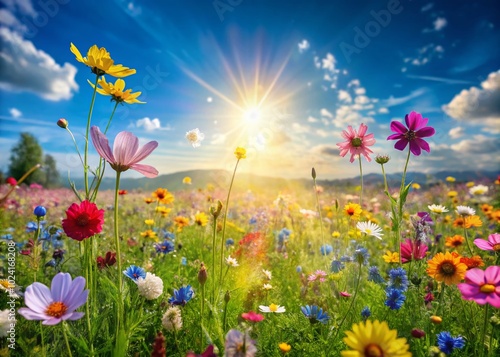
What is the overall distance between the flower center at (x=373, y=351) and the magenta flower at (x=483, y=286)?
0.36 metres

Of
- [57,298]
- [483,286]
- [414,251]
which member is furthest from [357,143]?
[57,298]

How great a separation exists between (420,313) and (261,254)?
1.62 metres

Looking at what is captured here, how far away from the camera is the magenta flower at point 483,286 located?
1.03m

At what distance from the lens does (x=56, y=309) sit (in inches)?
40.3

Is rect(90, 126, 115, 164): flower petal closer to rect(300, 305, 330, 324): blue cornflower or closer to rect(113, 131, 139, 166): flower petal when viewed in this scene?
rect(113, 131, 139, 166): flower petal

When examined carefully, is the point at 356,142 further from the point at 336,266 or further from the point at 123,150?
the point at 123,150

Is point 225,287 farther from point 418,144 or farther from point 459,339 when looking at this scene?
point 418,144

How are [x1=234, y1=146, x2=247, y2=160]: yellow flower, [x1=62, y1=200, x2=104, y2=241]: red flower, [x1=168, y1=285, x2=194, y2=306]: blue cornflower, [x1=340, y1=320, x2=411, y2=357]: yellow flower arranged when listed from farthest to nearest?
[x1=234, y1=146, x2=247, y2=160]: yellow flower → [x1=168, y1=285, x2=194, y2=306]: blue cornflower → [x1=62, y1=200, x2=104, y2=241]: red flower → [x1=340, y1=320, x2=411, y2=357]: yellow flower

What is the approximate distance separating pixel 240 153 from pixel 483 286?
1.26m

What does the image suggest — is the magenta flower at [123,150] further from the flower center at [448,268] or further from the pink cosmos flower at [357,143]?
the pink cosmos flower at [357,143]

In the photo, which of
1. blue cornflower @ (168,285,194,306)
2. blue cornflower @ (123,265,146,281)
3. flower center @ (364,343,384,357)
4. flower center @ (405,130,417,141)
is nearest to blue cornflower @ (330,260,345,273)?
flower center @ (405,130,417,141)

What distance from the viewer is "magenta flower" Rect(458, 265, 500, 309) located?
→ 1033 millimetres

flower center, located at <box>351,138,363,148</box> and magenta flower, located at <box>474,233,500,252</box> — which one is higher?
flower center, located at <box>351,138,363,148</box>

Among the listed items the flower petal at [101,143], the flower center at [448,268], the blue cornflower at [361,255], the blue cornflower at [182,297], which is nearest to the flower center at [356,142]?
the blue cornflower at [361,255]
